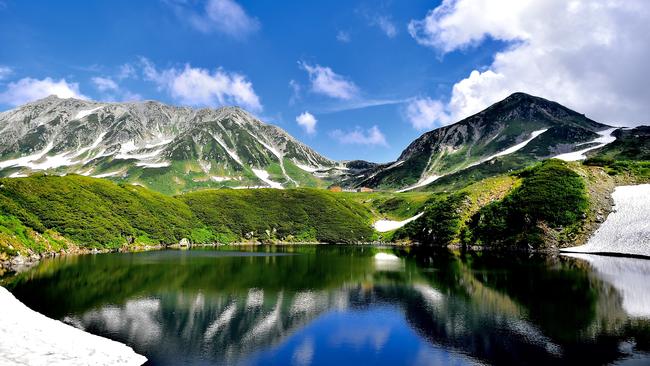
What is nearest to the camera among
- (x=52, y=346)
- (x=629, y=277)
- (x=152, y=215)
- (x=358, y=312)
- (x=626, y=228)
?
(x=52, y=346)

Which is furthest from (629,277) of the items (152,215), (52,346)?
(152,215)

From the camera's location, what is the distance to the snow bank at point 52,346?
22.4 meters

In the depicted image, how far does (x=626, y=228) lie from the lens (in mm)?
89125

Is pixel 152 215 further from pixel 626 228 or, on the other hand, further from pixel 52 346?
pixel 626 228

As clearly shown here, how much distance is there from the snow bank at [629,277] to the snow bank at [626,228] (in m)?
5.22

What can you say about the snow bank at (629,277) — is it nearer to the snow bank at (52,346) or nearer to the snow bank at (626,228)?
the snow bank at (626,228)

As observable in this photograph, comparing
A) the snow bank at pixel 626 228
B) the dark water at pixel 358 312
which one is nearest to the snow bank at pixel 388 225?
the snow bank at pixel 626 228

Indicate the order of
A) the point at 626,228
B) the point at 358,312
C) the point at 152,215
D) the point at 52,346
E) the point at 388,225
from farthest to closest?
1. the point at 388,225
2. the point at 152,215
3. the point at 626,228
4. the point at 358,312
5. the point at 52,346

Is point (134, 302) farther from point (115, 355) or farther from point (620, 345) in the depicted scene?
point (620, 345)

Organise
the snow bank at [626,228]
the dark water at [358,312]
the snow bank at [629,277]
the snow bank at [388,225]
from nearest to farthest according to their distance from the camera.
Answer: the dark water at [358,312]
the snow bank at [629,277]
the snow bank at [626,228]
the snow bank at [388,225]

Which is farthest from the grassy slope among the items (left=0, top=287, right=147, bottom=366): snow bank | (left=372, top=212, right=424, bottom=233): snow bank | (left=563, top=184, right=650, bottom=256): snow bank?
(left=563, top=184, right=650, bottom=256): snow bank

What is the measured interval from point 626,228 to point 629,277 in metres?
42.9

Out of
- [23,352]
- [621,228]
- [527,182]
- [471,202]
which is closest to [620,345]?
[23,352]

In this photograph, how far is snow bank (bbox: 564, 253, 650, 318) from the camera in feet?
127
